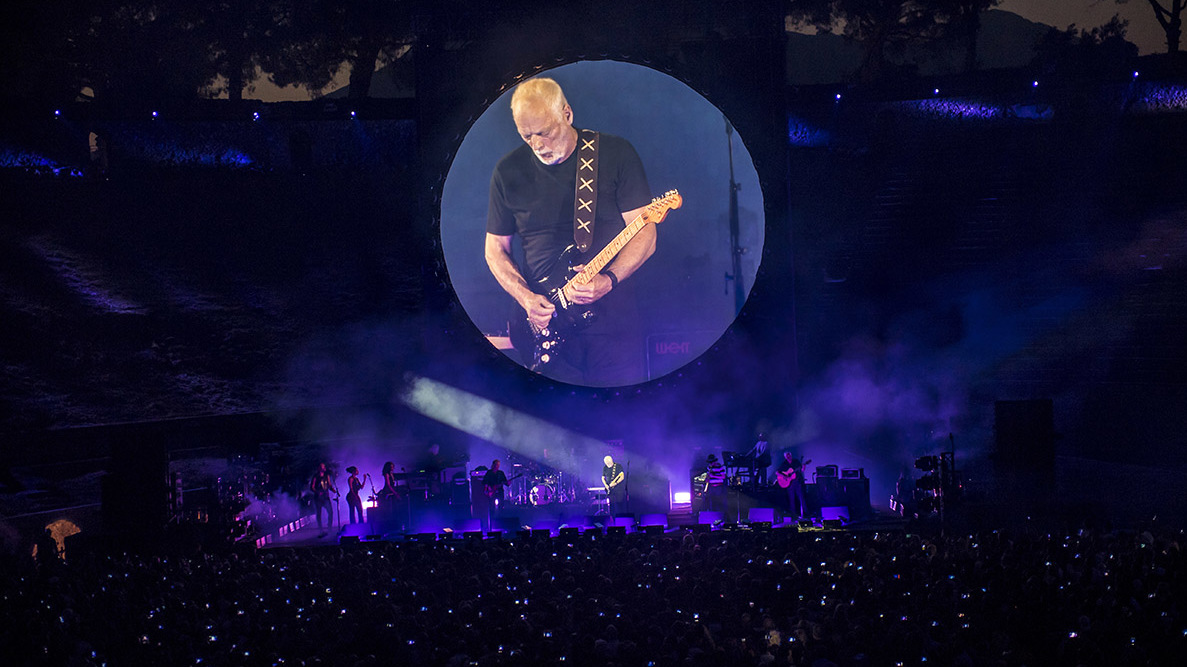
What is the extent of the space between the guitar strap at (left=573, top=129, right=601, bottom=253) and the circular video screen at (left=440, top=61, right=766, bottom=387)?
0.03 m

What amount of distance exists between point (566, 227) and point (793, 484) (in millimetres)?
6044

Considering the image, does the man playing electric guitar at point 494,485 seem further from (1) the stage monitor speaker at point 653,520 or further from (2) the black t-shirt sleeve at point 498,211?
(2) the black t-shirt sleeve at point 498,211

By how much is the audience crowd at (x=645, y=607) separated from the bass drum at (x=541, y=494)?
4.85 m

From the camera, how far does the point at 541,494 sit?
49.0 ft

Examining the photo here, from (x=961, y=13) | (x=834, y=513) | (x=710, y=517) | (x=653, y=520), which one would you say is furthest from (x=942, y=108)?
(x=653, y=520)

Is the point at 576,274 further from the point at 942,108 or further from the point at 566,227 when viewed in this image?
the point at 942,108

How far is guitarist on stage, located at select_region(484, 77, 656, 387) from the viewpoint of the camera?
15469mm

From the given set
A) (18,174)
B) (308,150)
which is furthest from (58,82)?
(308,150)

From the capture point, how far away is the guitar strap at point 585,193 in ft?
50.4

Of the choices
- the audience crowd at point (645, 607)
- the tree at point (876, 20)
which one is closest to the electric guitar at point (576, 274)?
the audience crowd at point (645, 607)

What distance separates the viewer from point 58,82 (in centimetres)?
1930

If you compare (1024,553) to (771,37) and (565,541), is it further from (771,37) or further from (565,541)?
(771,37)

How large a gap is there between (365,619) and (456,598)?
1.01 metres

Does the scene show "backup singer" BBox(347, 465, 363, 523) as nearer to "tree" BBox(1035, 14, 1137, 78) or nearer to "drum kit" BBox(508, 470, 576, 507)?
"drum kit" BBox(508, 470, 576, 507)
